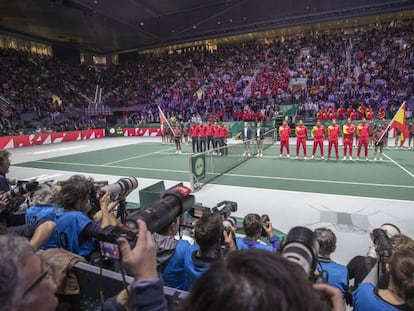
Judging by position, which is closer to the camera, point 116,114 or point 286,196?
point 286,196

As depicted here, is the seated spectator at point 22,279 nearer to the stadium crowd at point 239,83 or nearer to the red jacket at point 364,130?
the red jacket at point 364,130

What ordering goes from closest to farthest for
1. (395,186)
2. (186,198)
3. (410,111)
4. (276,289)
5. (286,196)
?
(276,289), (186,198), (286,196), (395,186), (410,111)

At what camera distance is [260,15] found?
29.0 m

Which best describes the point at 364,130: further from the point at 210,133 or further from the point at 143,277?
the point at 143,277

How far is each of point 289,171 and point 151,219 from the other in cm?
933

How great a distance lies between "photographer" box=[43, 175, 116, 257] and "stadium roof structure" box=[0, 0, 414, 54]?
23575 mm

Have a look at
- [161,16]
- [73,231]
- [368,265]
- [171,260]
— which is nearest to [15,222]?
[73,231]

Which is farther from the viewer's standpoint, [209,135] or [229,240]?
[209,135]

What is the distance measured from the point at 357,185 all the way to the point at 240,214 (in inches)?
165

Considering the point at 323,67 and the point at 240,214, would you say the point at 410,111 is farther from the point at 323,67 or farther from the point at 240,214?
the point at 240,214

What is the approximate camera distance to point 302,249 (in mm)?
1252

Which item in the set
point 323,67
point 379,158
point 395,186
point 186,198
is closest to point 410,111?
point 323,67

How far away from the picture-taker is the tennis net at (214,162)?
8.58m

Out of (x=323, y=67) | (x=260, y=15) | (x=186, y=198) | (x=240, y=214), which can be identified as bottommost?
(x=240, y=214)
